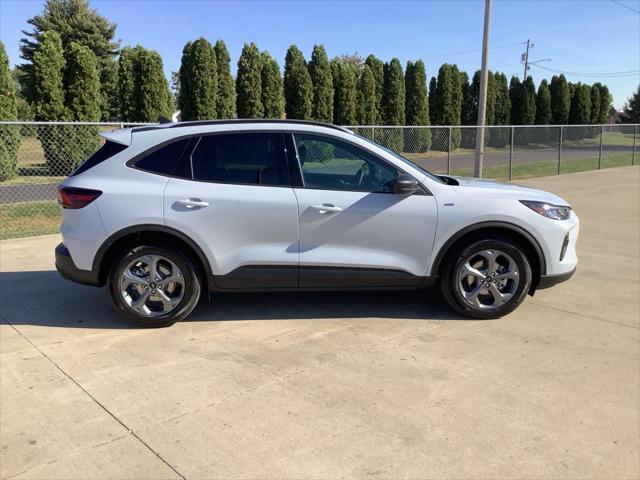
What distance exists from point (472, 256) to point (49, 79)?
1525 cm

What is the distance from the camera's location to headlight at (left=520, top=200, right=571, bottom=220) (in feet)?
15.3

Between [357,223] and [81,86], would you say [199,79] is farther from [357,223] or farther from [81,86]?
[357,223]

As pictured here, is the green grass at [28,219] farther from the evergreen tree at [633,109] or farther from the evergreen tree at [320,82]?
the evergreen tree at [633,109]

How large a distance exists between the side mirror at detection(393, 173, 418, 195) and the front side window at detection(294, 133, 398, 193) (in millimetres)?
98

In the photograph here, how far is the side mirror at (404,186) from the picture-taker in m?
4.42

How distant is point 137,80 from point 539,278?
16.7m

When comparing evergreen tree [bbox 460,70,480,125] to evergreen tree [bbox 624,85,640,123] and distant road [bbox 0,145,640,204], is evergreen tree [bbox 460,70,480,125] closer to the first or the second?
distant road [bbox 0,145,640,204]

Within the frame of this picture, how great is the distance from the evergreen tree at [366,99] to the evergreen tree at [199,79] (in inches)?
318

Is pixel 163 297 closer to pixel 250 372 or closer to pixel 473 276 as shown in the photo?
pixel 250 372

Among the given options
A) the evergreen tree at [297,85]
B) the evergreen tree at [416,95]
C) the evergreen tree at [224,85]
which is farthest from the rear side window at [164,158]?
the evergreen tree at [416,95]

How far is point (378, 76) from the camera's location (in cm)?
2680

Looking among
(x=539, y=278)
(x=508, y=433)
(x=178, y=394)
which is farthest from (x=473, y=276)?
(x=178, y=394)

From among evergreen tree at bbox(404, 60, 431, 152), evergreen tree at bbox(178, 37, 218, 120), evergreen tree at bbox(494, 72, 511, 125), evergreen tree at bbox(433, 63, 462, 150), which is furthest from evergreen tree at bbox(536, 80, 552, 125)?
evergreen tree at bbox(178, 37, 218, 120)

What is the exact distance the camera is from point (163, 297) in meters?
A: 4.54
